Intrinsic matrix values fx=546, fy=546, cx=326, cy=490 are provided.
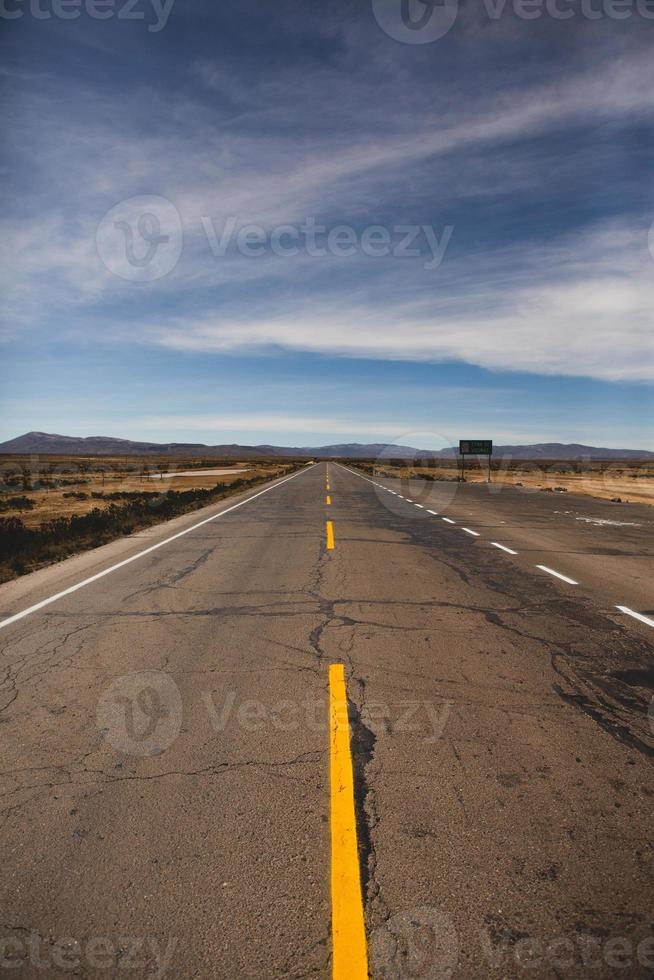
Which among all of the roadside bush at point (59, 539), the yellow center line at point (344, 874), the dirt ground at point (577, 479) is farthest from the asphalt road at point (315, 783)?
the dirt ground at point (577, 479)

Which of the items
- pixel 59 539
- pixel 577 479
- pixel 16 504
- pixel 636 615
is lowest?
pixel 16 504

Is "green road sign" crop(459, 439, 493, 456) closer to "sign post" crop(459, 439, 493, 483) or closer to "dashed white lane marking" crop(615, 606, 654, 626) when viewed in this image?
"sign post" crop(459, 439, 493, 483)

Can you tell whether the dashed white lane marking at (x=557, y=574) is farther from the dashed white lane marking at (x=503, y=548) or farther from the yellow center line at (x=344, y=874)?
the yellow center line at (x=344, y=874)

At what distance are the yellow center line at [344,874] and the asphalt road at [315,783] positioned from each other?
37 mm

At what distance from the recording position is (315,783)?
128 inches

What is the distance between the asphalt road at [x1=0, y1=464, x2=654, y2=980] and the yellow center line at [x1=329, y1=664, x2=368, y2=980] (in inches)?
1.5

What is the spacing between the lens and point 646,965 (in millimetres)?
2162

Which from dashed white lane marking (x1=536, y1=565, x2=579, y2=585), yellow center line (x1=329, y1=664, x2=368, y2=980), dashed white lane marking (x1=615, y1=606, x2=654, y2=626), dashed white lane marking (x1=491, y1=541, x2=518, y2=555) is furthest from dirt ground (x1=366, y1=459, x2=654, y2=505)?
yellow center line (x1=329, y1=664, x2=368, y2=980)

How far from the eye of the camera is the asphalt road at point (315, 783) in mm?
2262

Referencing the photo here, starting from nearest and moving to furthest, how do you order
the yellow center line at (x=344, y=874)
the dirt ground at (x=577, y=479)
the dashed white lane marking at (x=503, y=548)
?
the yellow center line at (x=344, y=874) < the dashed white lane marking at (x=503, y=548) < the dirt ground at (x=577, y=479)

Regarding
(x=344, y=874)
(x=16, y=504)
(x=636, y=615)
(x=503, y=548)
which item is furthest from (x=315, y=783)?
(x=16, y=504)

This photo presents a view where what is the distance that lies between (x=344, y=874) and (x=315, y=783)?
0.74 metres

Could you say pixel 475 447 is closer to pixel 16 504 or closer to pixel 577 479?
pixel 577 479

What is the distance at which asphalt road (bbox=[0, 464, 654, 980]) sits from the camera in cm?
226
